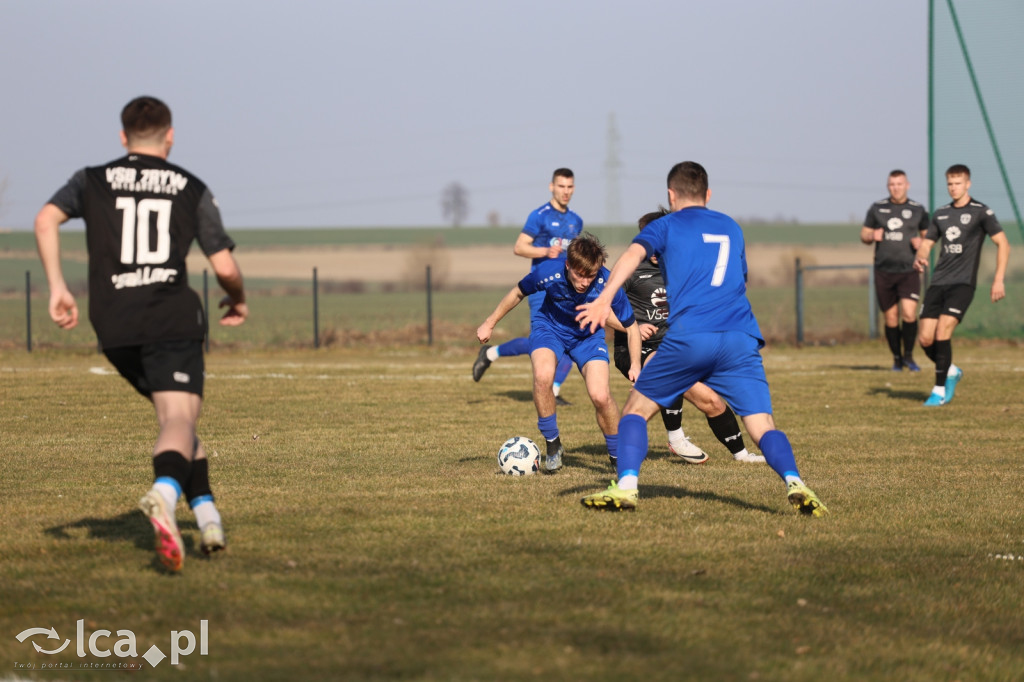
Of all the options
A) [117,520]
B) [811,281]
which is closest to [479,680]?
[117,520]

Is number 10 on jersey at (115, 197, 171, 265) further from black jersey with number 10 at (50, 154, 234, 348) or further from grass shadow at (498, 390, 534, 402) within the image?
grass shadow at (498, 390, 534, 402)

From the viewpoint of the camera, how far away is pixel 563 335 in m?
8.23

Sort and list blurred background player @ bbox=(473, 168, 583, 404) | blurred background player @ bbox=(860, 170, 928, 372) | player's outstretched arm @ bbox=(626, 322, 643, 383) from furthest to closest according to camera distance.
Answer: blurred background player @ bbox=(860, 170, 928, 372)
blurred background player @ bbox=(473, 168, 583, 404)
player's outstretched arm @ bbox=(626, 322, 643, 383)

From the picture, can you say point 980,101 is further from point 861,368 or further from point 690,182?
point 690,182

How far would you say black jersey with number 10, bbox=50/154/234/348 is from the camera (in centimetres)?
480

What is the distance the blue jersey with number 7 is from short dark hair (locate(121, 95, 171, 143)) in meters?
2.55

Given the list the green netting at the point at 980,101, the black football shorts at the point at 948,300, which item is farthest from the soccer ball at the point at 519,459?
the green netting at the point at 980,101

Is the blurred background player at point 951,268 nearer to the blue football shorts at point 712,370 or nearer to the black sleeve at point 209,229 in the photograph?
the blue football shorts at point 712,370

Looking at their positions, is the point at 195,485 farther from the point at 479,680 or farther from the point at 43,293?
the point at 43,293

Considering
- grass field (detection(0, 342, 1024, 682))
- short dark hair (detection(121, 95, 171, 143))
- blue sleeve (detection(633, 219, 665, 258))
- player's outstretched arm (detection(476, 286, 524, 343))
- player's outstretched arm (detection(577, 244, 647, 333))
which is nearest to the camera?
grass field (detection(0, 342, 1024, 682))

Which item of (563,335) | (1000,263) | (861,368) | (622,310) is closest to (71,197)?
(622,310)

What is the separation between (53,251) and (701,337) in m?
3.26

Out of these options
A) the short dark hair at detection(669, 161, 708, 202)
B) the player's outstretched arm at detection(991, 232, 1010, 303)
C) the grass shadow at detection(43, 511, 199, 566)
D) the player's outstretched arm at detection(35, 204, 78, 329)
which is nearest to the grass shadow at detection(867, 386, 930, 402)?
the player's outstretched arm at detection(991, 232, 1010, 303)

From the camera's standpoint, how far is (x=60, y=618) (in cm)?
411
